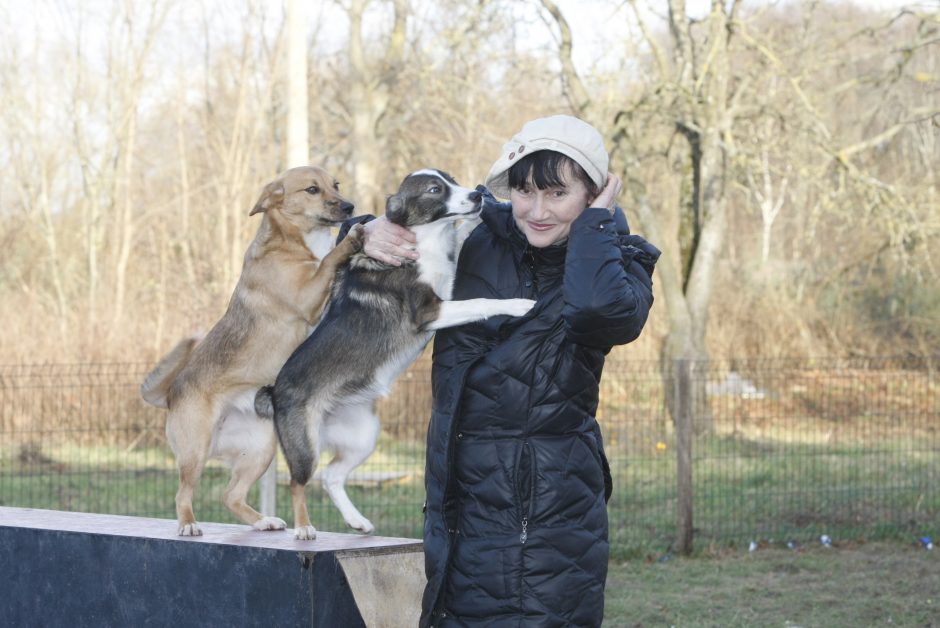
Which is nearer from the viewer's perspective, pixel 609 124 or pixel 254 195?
pixel 609 124

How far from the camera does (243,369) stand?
3977 millimetres

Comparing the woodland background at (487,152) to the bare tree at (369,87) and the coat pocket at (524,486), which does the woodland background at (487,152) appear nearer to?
the bare tree at (369,87)

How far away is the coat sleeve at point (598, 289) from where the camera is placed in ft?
8.69

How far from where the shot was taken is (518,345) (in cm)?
279

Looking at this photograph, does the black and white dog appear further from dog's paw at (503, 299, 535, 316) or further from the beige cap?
the beige cap

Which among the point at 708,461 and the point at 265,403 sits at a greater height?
the point at 265,403

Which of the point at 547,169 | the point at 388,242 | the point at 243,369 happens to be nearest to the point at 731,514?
the point at 243,369

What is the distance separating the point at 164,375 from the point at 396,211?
1134 millimetres

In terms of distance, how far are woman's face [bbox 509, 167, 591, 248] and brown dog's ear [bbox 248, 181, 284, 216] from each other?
5.57ft

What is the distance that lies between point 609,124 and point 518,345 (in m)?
11.6

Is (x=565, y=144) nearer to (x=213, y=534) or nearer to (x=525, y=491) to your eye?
(x=525, y=491)

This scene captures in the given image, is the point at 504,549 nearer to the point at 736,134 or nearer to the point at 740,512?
the point at 740,512

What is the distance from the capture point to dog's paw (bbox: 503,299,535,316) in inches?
112

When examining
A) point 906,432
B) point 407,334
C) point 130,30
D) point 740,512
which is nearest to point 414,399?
point 740,512
